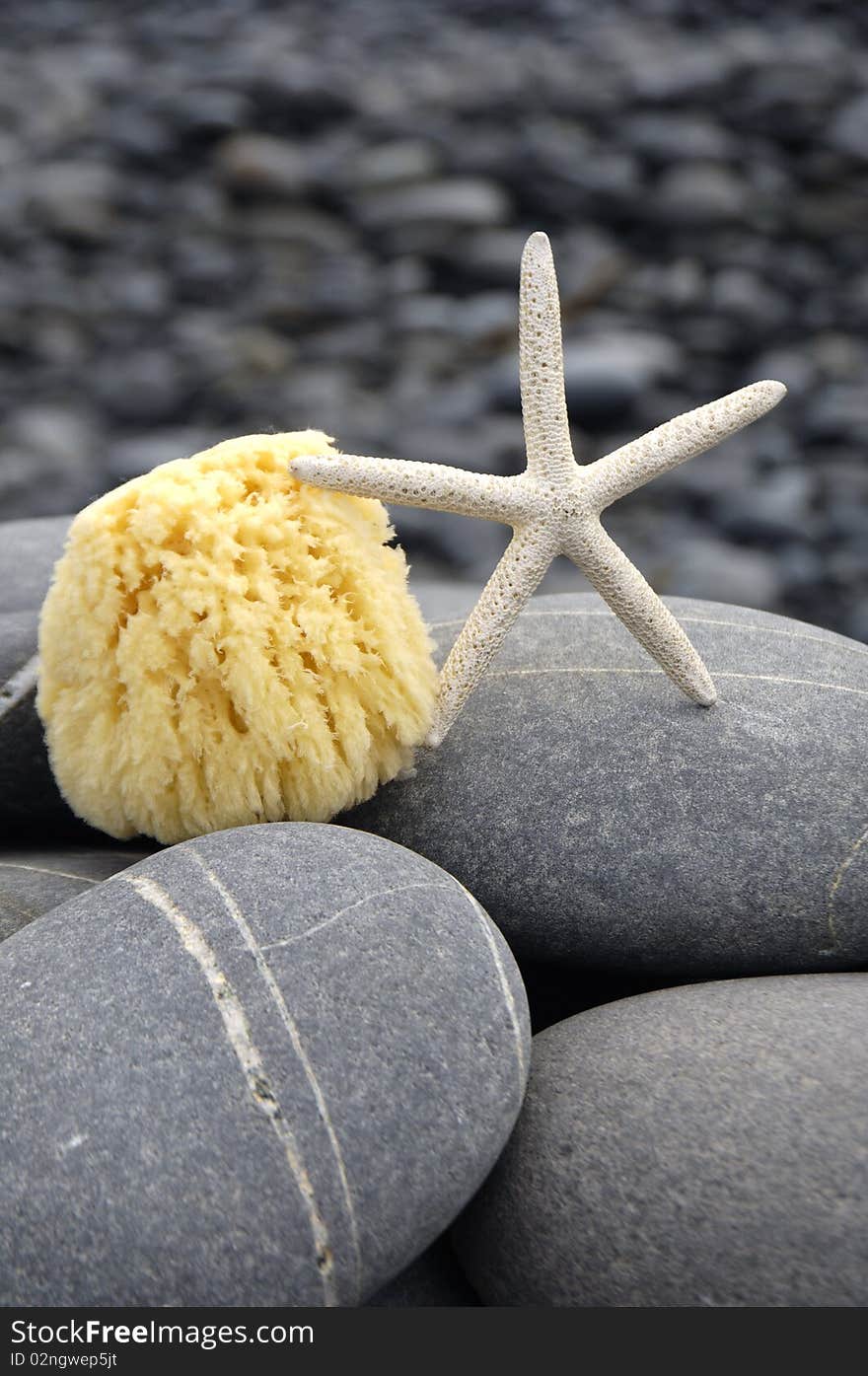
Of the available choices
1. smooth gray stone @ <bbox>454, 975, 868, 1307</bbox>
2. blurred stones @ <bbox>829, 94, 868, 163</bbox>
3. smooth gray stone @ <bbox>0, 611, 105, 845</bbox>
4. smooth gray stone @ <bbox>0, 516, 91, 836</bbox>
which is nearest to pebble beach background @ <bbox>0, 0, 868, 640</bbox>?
blurred stones @ <bbox>829, 94, 868, 163</bbox>

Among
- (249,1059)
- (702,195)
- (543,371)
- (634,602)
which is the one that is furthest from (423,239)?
(249,1059)

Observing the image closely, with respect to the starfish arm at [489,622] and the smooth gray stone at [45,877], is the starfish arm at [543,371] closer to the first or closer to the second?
the starfish arm at [489,622]

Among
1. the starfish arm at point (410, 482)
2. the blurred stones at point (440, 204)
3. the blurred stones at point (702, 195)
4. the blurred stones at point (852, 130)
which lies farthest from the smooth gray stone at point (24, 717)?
the blurred stones at point (852, 130)

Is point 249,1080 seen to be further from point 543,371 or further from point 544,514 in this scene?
point 543,371

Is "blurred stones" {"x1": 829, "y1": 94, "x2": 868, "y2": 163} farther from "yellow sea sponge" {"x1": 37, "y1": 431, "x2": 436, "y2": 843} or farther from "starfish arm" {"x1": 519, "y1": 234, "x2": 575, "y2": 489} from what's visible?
"yellow sea sponge" {"x1": 37, "y1": 431, "x2": 436, "y2": 843}

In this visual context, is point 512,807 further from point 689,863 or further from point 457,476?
point 457,476
